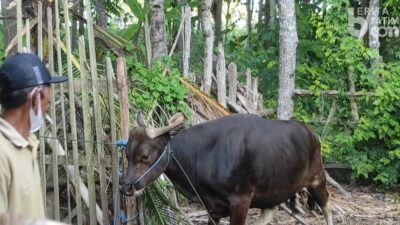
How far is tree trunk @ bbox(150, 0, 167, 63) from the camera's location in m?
8.42

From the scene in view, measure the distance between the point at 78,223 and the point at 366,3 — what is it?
8614mm

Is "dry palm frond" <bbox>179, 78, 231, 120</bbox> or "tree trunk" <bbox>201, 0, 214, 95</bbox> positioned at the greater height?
"tree trunk" <bbox>201, 0, 214, 95</bbox>

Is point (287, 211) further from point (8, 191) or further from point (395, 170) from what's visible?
point (8, 191)

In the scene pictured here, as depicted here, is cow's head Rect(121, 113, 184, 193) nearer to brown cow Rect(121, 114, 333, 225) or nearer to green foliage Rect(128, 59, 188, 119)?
brown cow Rect(121, 114, 333, 225)

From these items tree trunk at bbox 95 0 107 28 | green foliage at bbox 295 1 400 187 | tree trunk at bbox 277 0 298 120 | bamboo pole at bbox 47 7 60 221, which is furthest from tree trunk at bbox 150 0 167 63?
tree trunk at bbox 95 0 107 28

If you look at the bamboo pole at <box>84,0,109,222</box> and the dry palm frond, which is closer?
the bamboo pole at <box>84,0,109,222</box>

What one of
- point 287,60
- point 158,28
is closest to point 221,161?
point 158,28

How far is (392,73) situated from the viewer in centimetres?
871

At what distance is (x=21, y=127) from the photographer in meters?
2.38

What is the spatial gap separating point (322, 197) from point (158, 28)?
3744 mm

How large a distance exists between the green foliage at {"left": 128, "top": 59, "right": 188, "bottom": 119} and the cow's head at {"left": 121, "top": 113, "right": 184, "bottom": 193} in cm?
128

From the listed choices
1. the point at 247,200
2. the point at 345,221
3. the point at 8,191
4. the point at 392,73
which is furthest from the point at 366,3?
the point at 8,191

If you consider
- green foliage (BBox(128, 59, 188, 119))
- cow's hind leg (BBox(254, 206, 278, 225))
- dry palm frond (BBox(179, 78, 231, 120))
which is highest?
green foliage (BBox(128, 59, 188, 119))

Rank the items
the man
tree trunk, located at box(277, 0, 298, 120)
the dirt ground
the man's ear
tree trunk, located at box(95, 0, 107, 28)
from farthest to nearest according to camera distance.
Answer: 1. tree trunk, located at box(95, 0, 107, 28)
2. tree trunk, located at box(277, 0, 298, 120)
3. the dirt ground
4. the man's ear
5. the man
